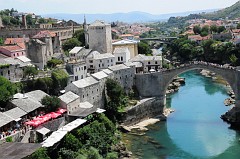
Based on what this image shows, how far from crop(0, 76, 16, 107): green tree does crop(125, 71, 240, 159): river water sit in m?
9.65

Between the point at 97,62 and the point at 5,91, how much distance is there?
1413 centimetres

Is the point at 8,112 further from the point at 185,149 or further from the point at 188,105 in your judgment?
the point at 188,105

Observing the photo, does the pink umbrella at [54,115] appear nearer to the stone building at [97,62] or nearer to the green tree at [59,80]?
the green tree at [59,80]

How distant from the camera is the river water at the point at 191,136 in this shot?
29281mm

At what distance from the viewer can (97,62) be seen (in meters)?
40.8

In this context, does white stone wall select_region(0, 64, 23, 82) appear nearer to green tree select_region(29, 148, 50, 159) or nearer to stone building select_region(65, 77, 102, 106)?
stone building select_region(65, 77, 102, 106)

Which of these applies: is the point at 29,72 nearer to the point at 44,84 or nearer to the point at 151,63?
the point at 44,84

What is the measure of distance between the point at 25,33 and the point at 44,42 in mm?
11292

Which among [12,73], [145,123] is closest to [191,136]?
[145,123]

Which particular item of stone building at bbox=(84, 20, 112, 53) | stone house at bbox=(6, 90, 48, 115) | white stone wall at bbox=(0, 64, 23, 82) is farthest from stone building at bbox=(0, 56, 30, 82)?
stone building at bbox=(84, 20, 112, 53)

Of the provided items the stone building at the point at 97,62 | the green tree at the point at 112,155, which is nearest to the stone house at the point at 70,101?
the green tree at the point at 112,155

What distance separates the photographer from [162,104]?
1533 inches

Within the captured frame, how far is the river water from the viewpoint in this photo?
29.3 meters

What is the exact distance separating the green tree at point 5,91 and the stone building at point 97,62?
11925 millimetres
